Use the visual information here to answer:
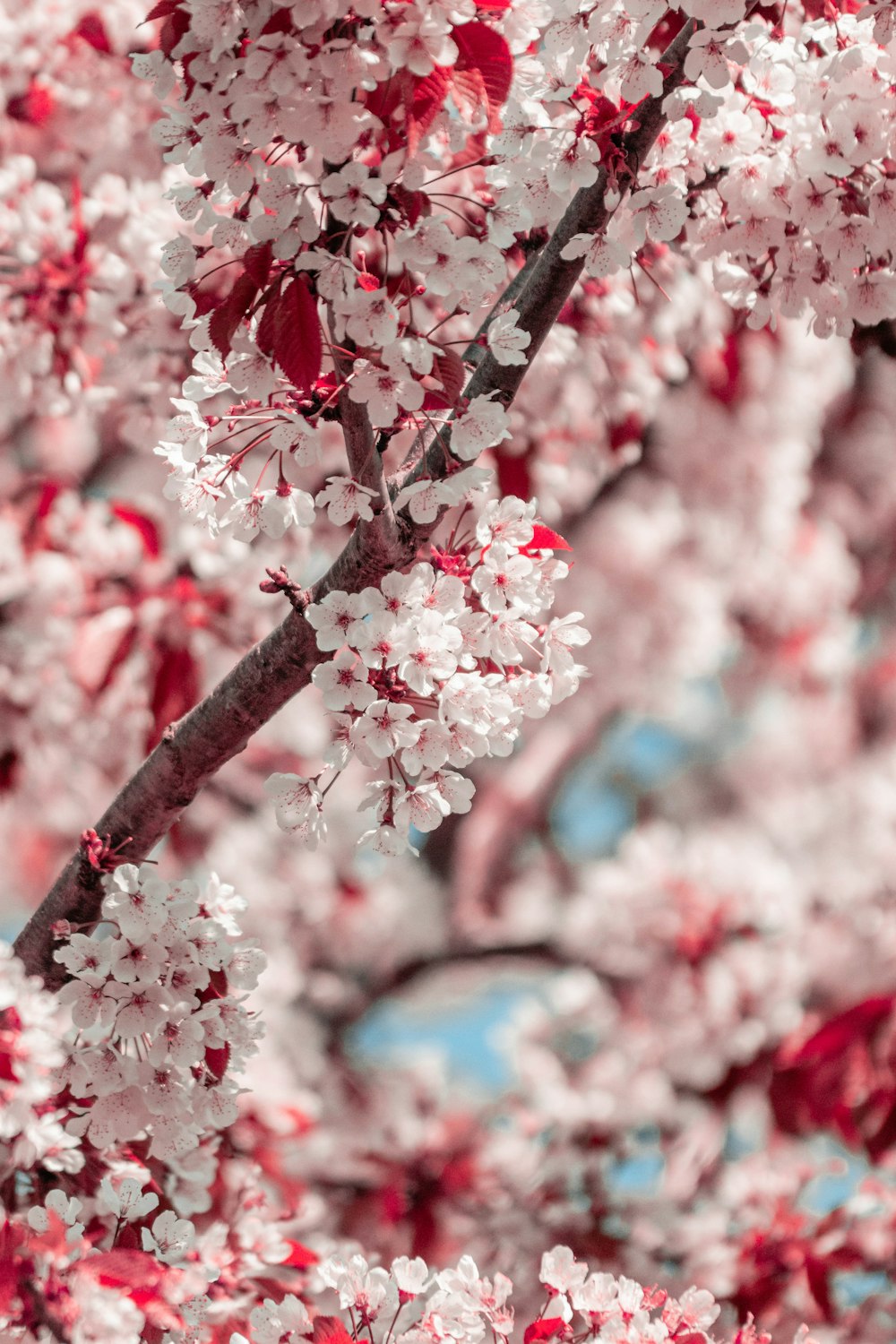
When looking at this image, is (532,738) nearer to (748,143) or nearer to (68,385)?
(68,385)

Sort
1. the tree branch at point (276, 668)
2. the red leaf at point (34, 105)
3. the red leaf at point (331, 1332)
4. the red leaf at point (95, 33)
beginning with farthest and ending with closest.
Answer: the red leaf at point (34, 105), the red leaf at point (95, 33), the red leaf at point (331, 1332), the tree branch at point (276, 668)

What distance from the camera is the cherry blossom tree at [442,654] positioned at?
87cm

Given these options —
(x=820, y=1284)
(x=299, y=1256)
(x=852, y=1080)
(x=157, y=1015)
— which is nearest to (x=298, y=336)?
(x=157, y=1015)

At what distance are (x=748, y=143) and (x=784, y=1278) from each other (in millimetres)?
2389

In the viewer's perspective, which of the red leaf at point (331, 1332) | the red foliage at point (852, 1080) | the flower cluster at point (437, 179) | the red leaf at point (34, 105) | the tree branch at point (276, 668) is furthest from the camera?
the red foliage at point (852, 1080)

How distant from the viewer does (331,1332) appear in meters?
1.08

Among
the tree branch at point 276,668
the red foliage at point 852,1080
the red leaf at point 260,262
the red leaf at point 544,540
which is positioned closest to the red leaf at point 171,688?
the tree branch at point 276,668

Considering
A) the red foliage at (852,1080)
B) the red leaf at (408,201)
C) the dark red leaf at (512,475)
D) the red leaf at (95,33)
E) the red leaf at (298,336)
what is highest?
the red leaf at (408,201)

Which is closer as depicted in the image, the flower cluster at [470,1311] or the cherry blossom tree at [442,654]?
the cherry blossom tree at [442,654]

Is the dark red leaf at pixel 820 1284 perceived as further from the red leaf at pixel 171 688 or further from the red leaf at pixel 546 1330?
the red leaf at pixel 171 688

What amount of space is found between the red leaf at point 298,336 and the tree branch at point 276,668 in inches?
2.0

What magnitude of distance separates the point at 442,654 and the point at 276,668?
8.6 inches

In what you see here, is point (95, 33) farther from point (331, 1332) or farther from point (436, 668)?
point (331, 1332)

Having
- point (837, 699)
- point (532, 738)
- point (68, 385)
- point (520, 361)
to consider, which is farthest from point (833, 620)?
point (520, 361)
